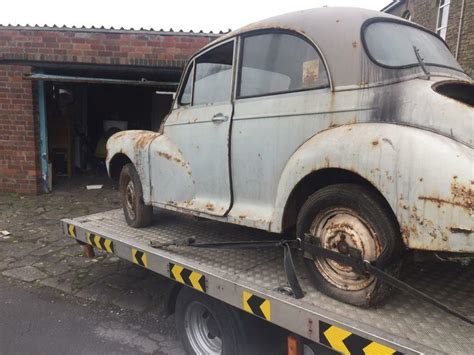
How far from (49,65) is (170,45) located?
2482 millimetres

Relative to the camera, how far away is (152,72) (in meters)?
8.41

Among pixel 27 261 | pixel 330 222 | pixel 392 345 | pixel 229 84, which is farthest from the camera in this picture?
pixel 27 261

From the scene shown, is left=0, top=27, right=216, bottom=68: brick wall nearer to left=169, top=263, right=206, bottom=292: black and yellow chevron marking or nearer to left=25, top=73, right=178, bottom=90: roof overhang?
left=25, top=73, right=178, bottom=90: roof overhang

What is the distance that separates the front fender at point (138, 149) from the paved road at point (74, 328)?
114 cm

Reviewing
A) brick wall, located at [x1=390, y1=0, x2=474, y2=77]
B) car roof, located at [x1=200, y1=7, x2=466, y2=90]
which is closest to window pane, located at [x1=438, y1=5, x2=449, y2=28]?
brick wall, located at [x1=390, y1=0, x2=474, y2=77]

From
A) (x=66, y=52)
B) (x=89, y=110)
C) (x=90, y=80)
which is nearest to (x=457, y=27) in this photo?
(x=90, y=80)

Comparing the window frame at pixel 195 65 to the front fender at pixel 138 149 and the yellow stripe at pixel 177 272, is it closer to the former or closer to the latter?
the front fender at pixel 138 149

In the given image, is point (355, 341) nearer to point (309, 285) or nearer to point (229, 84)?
point (309, 285)

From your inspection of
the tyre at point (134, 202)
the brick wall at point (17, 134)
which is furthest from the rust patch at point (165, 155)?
the brick wall at point (17, 134)

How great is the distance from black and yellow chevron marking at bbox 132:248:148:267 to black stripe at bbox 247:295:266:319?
114 centimetres

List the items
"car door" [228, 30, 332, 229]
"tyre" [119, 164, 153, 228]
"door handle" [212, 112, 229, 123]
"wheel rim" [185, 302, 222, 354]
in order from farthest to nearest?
"tyre" [119, 164, 153, 228]
"door handle" [212, 112, 229, 123]
"wheel rim" [185, 302, 222, 354]
"car door" [228, 30, 332, 229]

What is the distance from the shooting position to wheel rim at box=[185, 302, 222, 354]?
9.55ft

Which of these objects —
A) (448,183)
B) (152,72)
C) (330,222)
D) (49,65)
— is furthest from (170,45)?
(448,183)

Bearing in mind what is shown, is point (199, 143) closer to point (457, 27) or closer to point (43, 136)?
point (43, 136)
